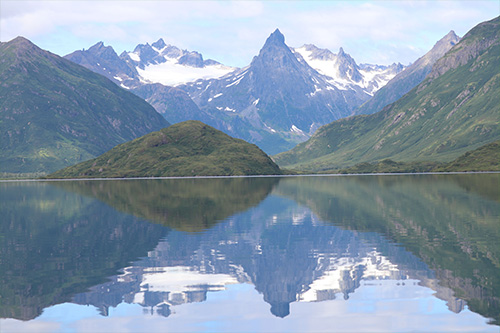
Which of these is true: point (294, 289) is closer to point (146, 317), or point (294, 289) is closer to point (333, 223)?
point (146, 317)

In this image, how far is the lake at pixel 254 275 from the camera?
41.8 metres

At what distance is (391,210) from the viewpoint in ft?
410

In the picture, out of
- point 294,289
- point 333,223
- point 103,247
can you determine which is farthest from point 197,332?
point 333,223

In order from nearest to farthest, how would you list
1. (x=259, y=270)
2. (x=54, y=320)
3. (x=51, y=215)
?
(x=54, y=320) < (x=259, y=270) < (x=51, y=215)

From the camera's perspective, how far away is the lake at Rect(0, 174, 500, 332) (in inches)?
1645

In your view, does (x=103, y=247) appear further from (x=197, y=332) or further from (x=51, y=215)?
(x=51, y=215)

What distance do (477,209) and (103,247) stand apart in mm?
82016

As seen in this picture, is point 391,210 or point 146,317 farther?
point 391,210

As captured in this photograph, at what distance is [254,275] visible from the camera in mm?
57594

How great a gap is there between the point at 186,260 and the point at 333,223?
43676mm

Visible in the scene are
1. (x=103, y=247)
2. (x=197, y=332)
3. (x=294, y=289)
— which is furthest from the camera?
(x=103, y=247)

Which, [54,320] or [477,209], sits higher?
[477,209]

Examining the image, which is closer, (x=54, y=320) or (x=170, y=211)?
(x=54, y=320)

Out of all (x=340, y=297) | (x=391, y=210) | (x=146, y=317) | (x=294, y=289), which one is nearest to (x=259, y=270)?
(x=294, y=289)
